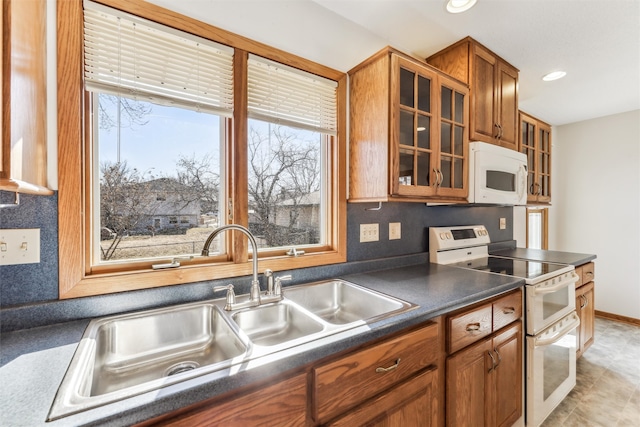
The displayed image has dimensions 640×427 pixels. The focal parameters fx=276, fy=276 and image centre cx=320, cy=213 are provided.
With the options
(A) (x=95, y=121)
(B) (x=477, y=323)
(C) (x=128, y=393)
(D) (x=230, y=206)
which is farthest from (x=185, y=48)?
(B) (x=477, y=323)

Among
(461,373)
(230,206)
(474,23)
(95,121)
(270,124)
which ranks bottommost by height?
(461,373)

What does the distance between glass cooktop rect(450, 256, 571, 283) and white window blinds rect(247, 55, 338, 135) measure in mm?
1344

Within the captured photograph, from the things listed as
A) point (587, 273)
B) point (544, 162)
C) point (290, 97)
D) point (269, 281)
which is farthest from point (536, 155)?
point (269, 281)

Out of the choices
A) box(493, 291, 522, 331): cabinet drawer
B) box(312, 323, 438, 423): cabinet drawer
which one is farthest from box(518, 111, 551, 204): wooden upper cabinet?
box(312, 323, 438, 423): cabinet drawer

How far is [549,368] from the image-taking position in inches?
66.2

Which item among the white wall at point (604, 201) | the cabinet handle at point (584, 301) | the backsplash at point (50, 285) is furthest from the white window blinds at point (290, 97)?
the white wall at point (604, 201)

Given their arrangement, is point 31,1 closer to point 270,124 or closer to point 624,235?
point 270,124

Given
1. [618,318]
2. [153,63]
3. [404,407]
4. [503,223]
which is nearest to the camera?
[404,407]

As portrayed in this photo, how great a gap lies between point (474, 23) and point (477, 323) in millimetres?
1676

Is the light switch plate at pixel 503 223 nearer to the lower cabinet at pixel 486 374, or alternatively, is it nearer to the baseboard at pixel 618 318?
the lower cabinet at pixel 486 374

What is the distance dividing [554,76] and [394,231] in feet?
6.47

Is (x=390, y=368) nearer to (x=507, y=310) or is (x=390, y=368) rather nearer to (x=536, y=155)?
(x=507, y=310)

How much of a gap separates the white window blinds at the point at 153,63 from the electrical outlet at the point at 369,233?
989 millimetres

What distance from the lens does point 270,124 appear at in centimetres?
148
